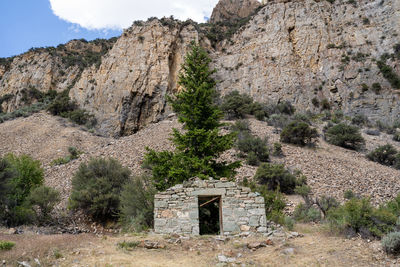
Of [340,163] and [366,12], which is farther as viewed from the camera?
[366,12]

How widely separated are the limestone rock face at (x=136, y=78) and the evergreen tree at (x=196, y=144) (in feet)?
55.5

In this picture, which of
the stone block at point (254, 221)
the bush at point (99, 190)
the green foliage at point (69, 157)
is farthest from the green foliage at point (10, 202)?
the stone block at point (254, 221)

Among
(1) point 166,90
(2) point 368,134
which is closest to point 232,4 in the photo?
(1) point 166,90

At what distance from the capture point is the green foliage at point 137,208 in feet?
36.2

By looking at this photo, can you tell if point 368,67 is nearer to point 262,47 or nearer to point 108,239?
point 262,47

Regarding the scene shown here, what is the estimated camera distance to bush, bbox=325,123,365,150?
830 inches

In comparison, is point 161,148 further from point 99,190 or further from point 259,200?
point 259,200

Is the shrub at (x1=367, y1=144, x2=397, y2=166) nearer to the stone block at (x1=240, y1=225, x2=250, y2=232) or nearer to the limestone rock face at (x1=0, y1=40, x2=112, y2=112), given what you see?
the stone block at (x1=240, y1=225, x2=250, y2=232)

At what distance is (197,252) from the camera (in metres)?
7.50

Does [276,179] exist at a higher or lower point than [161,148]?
lower

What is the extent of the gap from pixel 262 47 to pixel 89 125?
2113 cm

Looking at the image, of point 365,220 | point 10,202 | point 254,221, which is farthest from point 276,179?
point 10,202

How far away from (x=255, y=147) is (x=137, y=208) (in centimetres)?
922

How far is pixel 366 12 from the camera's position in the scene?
109 feet
